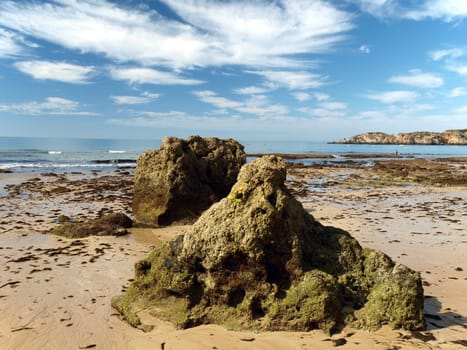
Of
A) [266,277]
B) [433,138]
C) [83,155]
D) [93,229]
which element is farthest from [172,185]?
[433,138]

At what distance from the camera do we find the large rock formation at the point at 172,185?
42.3 feet

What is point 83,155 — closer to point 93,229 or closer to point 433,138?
point 93,229

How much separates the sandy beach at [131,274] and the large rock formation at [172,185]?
821 mm

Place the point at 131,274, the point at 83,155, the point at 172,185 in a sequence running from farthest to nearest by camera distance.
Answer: the point at 83,155, the point at 172,185, the point at 131,274

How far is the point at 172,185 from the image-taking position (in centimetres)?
1289

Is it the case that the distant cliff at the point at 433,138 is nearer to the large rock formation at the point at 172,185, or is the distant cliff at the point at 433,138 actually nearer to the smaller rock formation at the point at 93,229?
the large rock formation at the point at 172,185

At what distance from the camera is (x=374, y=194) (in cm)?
2048

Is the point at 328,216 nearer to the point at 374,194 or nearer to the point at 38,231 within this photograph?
the point at 374,194

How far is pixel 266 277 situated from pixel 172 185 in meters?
7.98

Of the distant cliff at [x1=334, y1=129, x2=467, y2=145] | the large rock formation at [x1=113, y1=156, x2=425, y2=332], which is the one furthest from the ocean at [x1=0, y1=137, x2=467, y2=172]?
the distant cliff at [x1=334, y1=129, x2=467, y2=145]

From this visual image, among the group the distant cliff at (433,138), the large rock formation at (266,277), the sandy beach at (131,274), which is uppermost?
the distant cliff at (433,138)

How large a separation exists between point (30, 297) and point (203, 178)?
8.53 m

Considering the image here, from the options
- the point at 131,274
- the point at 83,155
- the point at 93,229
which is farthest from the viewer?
the point at 83,155

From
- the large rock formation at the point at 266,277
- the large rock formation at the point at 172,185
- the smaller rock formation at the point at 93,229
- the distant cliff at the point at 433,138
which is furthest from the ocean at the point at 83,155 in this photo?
the distant cliff at the point at 433,138
